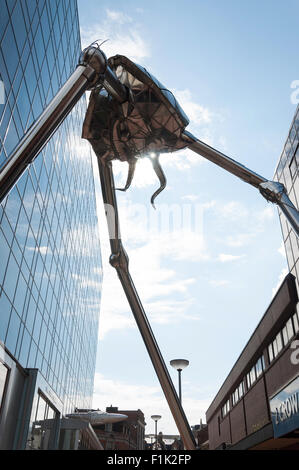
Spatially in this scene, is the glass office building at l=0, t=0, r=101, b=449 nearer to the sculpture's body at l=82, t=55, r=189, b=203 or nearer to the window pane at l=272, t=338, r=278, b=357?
the sculpture's body at l=82, t=55, r=189, b=203

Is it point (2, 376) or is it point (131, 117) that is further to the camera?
point (2, 376)

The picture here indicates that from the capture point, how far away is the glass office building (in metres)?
15.3

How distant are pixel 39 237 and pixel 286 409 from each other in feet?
43.9

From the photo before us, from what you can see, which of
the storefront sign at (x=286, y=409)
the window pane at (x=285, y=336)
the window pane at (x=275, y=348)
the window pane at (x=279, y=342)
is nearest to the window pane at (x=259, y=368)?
the window pane at (x=275, y=348)

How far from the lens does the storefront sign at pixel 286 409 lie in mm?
14977

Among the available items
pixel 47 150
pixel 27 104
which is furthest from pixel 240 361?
pixel 27 104

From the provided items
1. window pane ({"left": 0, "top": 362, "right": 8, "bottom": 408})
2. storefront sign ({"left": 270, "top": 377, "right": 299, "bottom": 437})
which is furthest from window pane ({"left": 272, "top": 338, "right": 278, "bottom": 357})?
window pane ({"left": 0, "top": 362, "right": 8, "bottom": 408})

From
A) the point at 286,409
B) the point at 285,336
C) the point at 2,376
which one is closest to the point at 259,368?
the point at 285,336

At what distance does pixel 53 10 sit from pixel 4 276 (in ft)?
48.1

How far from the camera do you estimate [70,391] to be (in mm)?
34219

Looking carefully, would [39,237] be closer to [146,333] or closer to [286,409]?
[286,409]

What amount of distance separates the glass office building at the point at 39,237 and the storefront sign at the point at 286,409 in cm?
961

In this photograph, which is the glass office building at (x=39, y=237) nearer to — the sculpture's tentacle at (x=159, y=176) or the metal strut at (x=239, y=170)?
the sculpture's tentacle at (x=159, y=176)

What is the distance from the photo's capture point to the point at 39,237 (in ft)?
68.7
